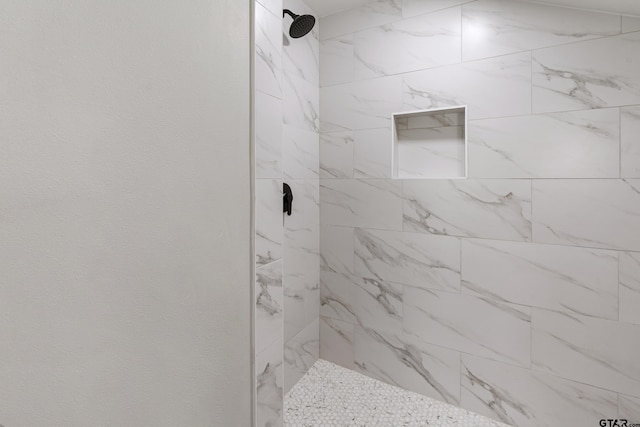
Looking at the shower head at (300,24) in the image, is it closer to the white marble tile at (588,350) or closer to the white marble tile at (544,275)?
the white marble tile at (544,275)

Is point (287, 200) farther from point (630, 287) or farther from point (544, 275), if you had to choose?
point (630, 287)

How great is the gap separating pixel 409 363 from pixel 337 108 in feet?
4.83

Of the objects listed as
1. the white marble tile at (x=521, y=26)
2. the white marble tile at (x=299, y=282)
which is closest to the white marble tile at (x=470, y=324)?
the white marble tile at (x=299, y=282)

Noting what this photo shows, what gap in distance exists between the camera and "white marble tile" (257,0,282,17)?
3.60ft

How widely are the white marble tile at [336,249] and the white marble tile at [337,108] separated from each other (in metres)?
0.60

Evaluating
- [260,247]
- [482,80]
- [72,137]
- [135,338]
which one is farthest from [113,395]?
[482,80]

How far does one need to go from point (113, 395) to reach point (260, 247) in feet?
2.66

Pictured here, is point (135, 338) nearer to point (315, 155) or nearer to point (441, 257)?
point (441, 257)

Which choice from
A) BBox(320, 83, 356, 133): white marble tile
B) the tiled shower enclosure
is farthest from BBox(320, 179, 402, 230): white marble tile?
BBox(320, 83, 356, 133): white marble tile

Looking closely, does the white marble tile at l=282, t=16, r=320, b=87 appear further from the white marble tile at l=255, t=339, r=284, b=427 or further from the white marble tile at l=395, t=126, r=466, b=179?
the white marble tile at l=255, t=339, r=284, b=427

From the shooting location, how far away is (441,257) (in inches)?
65.4

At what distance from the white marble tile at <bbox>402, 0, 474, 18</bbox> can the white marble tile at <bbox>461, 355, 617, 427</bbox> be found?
171cm

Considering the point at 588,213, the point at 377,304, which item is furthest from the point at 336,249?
the point at 588,213

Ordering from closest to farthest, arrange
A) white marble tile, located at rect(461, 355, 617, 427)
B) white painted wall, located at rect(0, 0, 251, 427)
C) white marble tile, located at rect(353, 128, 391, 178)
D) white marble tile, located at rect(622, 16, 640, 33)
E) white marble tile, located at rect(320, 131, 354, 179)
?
white painted wall, located at rect(0, 0, 251, 427)
white marble tile, located at rect(622, 16, 640, 33)
white marble tile, located at rect(461, 355, 617, 427)
white marble tile, located at rect(353, 128, 391, 178)
white marble tile, located at rect(320, 131, 354, 179)
